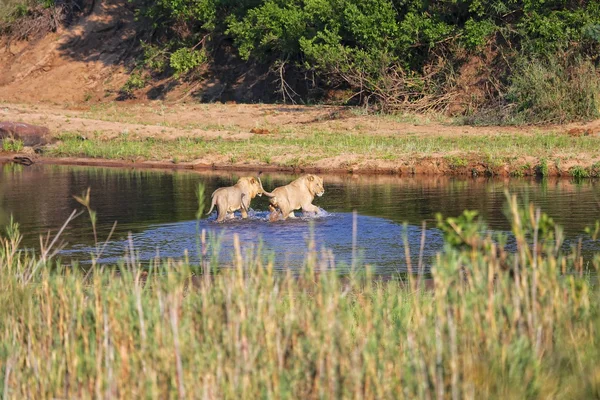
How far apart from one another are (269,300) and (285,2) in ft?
84.0

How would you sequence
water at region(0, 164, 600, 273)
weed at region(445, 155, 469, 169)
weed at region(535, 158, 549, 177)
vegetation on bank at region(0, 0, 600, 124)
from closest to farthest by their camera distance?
water at region(0, 164, 600, 273)
weed at region(535, 158, 549, 177)
weed at region(445, 155, 469, 169)
vegetation on bank at region(0, 0, 600, 124)

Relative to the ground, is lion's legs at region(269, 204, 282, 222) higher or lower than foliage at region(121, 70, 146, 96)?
lower

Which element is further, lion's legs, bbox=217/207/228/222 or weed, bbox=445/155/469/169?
weed, bbox=445/155/469/169

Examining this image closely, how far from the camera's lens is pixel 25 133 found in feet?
76.3

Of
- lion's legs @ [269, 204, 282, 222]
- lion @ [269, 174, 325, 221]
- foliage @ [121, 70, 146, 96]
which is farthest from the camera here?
foliage @ [121, 70, 146, 96]

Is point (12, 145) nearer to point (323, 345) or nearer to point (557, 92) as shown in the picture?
point (557, 92)

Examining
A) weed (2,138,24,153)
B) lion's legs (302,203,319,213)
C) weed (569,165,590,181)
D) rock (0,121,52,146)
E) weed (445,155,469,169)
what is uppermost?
rock (0,121,52,146)

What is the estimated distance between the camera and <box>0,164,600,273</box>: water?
1048cm

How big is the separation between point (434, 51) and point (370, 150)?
340 inches

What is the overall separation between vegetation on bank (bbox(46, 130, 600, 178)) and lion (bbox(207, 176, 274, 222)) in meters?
5.95

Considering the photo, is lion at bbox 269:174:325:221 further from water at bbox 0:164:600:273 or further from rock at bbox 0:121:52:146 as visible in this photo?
rock at bbox 0:121:52:146

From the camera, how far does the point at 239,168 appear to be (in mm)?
19266

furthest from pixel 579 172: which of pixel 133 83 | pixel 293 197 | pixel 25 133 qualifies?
pixel 133 83

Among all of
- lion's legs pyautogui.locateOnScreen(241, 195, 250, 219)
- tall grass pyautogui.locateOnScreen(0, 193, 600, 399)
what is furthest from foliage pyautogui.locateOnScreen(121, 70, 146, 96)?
tall grass pyautogui.locateOnScreen(0, 193, 600, 399)
